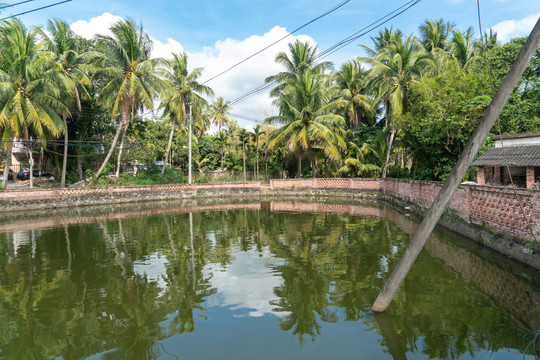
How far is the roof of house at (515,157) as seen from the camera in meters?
12.0

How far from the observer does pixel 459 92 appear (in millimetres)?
15672

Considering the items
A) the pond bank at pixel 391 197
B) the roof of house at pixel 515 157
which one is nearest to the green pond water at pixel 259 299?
the pond bank at pixel 391 197

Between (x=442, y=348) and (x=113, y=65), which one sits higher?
(x=113, y=65)

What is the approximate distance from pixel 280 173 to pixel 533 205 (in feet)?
89.9

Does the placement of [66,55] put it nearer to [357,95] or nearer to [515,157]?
[357,95]

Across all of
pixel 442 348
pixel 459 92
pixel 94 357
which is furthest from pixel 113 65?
pixel 442 348

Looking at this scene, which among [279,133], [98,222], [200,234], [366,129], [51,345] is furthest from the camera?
[366,129]

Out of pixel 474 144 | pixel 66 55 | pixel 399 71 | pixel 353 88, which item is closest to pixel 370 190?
pixel 399 71

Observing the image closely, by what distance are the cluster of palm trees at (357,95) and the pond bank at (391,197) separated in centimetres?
225

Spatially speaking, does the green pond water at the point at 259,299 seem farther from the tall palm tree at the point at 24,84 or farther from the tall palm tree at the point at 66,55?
the tall palm tree at the point at 66,55

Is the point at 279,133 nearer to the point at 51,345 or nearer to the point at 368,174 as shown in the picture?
the point at 368,174

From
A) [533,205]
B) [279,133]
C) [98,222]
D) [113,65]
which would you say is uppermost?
[113,65]

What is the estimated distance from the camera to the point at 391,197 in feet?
68.0

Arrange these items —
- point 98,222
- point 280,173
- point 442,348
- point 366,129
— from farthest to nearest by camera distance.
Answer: point 280,173 → point 366,129 → point 98,222 → point 442,348
